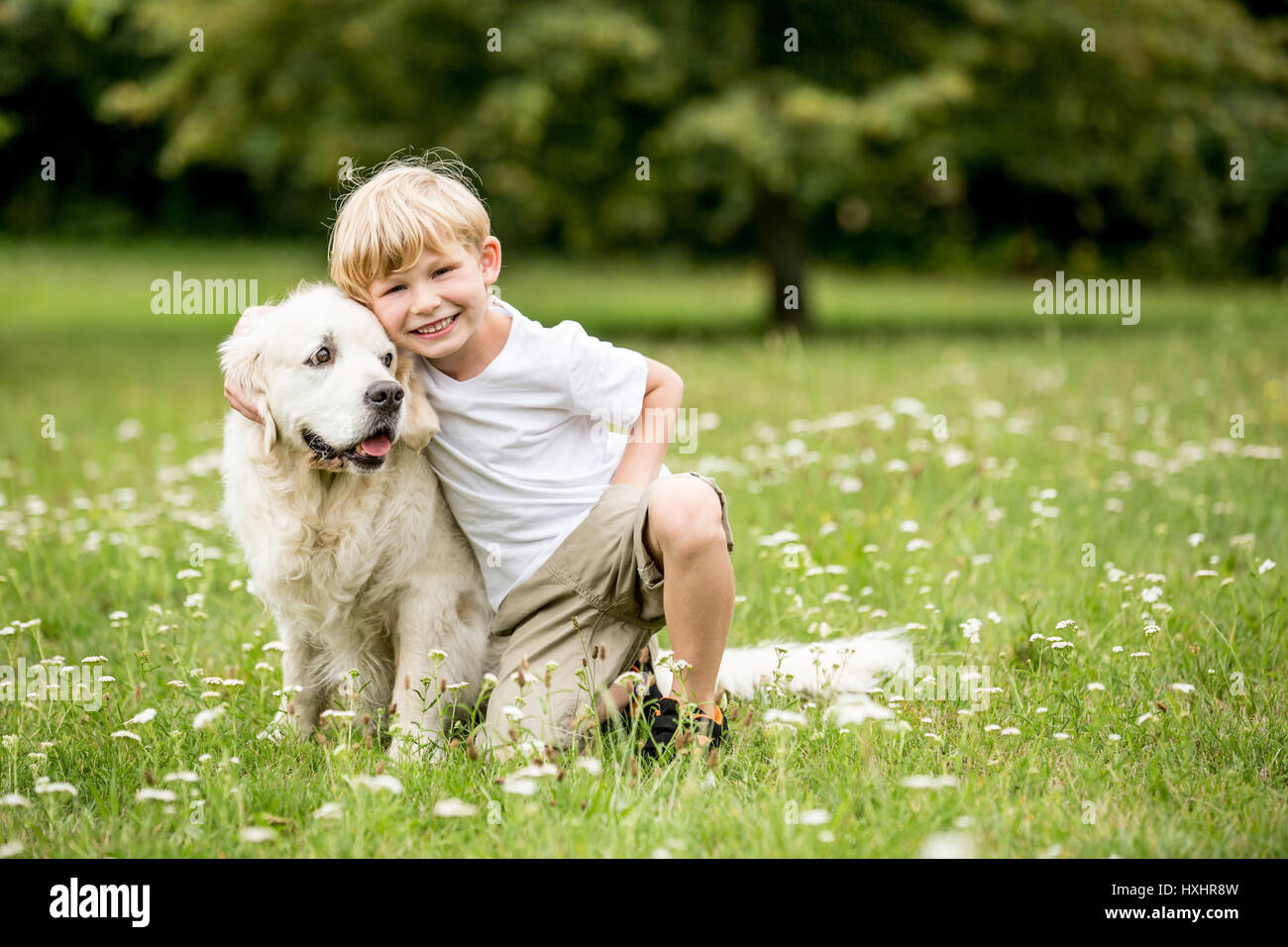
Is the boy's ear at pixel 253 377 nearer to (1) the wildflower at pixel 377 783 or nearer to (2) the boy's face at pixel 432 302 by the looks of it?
(2) the boy's face at pixel 432 302

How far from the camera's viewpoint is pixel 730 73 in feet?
37.8

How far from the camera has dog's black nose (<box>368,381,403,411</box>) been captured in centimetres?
281

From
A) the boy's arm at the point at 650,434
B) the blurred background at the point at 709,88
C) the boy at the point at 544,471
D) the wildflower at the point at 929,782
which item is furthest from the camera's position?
the blurred background at the point at 709,88

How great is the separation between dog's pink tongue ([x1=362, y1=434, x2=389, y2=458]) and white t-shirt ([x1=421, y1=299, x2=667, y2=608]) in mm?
252

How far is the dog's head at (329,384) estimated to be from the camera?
2.85 m

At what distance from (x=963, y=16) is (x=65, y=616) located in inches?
419

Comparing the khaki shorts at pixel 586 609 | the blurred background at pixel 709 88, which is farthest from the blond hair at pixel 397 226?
the blurred background at pixel 709 88

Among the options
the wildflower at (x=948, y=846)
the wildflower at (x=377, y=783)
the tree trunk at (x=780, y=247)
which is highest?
the tree trunk at (x=780, y=247)

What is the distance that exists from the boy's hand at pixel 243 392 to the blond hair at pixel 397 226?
0.22 metres

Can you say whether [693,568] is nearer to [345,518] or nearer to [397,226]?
[345,518]

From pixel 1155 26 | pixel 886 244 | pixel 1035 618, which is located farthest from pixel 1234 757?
pixel 886 244

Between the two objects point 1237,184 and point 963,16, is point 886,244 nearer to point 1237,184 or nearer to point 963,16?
point 1237,184

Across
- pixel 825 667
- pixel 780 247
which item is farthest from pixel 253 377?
pixel 780 247

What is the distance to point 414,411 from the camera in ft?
9.71
